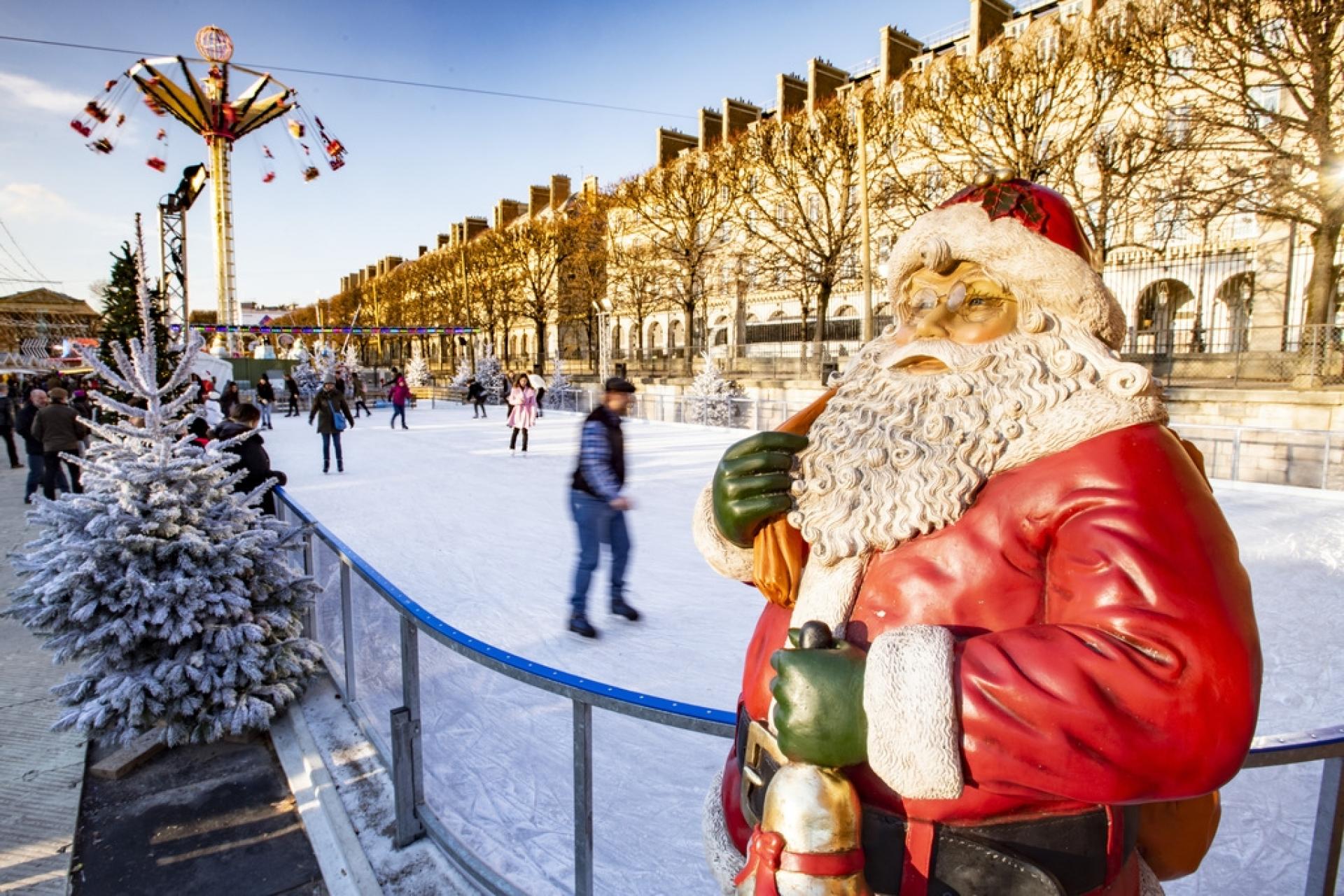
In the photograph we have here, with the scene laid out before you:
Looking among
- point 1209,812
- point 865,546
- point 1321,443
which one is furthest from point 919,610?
point 1321,443

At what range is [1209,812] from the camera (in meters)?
1.19

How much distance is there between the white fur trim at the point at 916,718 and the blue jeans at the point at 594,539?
4106mm

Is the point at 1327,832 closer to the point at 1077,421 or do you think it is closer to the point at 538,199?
the point at 1077,421

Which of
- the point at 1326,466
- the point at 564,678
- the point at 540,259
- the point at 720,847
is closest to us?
the point at 720,847

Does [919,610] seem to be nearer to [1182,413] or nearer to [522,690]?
[522,690]

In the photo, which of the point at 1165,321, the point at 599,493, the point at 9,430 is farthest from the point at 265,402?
the point at 1165,321

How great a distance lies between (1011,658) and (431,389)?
34832 mm

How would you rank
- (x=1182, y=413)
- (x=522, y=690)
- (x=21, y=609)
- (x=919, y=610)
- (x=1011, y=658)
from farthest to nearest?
(x=1182, y=413)
(x=21, y=609)
(x=522, y=690)
(x=919, y=610)
(x=1011, y=658)

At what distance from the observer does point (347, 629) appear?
144 inches

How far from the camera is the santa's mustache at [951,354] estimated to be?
3.66ft

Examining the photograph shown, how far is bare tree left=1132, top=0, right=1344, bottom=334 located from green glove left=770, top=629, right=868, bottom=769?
55.9ft

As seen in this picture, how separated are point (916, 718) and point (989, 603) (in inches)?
9.4

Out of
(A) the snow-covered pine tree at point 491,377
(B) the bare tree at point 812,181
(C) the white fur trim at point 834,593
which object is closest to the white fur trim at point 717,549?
(C) the white fur trim at point 834,593

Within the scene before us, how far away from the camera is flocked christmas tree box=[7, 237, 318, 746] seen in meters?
3.34
